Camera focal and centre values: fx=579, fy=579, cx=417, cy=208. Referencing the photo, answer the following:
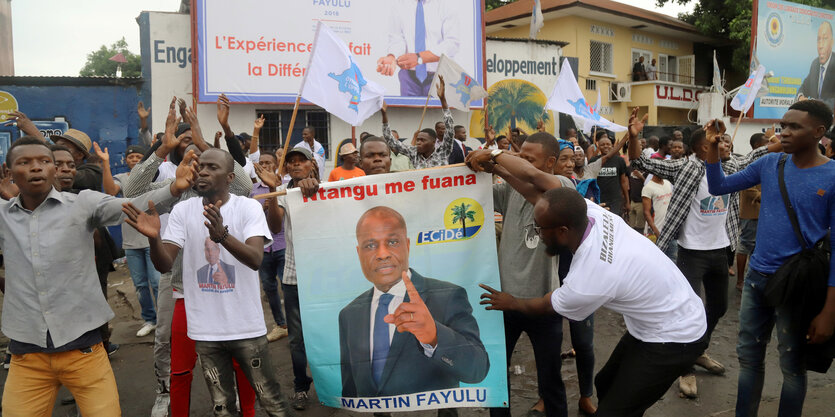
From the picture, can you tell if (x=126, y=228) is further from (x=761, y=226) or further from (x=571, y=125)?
(x=571, y=125)

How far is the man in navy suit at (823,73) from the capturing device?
22.9 metres

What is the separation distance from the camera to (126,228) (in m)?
5.78

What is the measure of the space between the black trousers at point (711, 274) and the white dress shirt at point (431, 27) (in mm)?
10253

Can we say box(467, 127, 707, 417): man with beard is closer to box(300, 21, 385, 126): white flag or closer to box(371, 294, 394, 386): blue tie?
box(371, 294, 394, 386): blue tie

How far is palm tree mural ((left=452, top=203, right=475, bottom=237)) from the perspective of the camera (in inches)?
143

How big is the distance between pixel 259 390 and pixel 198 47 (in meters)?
10.1

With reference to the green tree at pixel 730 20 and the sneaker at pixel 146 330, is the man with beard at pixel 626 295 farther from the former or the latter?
the green tree at pixel 730 20

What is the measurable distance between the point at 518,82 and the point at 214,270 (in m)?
13.9

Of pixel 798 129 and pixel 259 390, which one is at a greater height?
pixel 798 129

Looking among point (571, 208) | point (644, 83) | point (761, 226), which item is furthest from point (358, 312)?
point (644, 83)

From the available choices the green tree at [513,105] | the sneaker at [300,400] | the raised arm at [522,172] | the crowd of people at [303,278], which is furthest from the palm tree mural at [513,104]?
the raised arm at [522,172]

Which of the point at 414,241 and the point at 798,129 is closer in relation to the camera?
the point at 798,129

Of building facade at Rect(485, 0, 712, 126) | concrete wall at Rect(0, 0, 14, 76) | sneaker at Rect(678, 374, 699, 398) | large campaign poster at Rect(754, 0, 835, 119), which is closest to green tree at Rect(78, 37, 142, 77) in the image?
concrete wall at Rect(0, 0, 14, 76)

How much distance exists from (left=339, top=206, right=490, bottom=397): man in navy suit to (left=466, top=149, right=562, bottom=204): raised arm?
648mm
